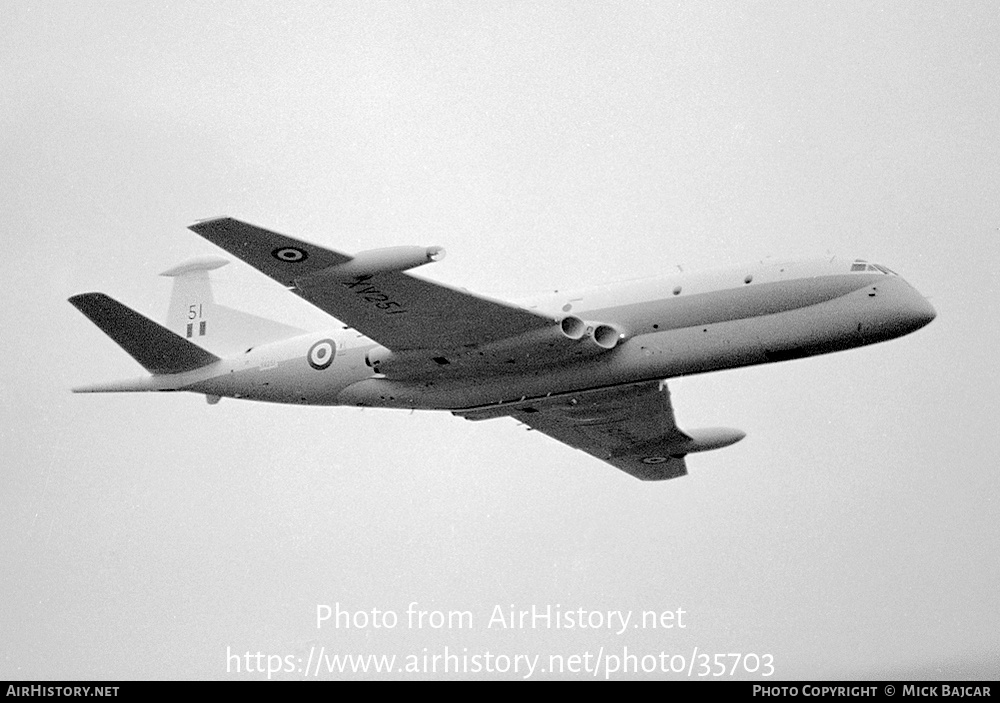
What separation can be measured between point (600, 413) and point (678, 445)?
11.0ft

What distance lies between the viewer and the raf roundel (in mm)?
30078

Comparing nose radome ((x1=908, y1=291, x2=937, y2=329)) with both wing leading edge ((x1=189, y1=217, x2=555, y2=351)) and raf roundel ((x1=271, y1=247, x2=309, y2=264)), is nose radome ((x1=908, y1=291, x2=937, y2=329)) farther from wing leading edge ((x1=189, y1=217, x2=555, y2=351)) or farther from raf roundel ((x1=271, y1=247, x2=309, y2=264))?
raf roundel ((x1=271, y1=247, x2=309, y2=264))

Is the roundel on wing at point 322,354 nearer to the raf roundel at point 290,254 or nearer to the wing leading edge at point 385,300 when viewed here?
the wing leading edge at point 385,300

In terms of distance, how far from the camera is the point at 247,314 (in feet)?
124

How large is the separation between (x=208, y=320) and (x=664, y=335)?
13281mm

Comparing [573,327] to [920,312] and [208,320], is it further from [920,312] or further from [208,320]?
[208,320]

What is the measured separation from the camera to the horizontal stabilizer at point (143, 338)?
33.2 m

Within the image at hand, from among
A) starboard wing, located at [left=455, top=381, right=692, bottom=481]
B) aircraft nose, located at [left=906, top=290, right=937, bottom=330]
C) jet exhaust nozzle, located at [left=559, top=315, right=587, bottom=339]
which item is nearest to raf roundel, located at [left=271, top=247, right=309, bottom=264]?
jet exhaust nozzle, located at [left=559, top=315, right=587, bottom=339]

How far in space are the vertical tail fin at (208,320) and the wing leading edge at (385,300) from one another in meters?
5.28

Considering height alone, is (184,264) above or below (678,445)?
above
